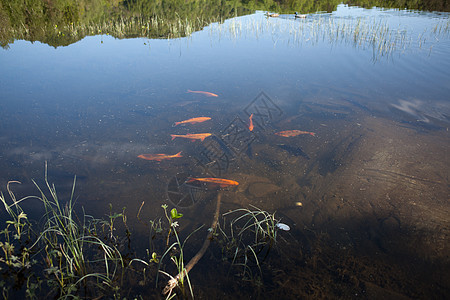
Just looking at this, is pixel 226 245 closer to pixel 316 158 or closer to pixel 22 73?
pixel 316 158

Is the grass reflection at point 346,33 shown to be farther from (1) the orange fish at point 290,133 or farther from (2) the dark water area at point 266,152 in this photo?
(1) the orange fish at point 290,133

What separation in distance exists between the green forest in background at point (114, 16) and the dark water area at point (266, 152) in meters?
2.72

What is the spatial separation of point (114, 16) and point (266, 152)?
1497 cm

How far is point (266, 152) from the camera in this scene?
4883 mm

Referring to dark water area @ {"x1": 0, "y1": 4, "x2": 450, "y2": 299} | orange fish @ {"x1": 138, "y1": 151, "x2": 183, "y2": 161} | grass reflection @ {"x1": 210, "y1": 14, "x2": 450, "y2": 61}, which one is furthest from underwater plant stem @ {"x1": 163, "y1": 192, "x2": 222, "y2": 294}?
grass reflection @ {"x1": 210, "y1": 14, "x2": 450, "y2": 61}

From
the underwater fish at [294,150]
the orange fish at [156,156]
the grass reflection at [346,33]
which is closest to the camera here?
the orange fish at [156,156]

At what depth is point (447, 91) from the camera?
7152 mm

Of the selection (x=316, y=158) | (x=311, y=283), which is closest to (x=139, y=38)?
(x=316, y=158)

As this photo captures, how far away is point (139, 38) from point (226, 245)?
37.3ft

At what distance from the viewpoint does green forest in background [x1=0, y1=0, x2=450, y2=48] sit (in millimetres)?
12291

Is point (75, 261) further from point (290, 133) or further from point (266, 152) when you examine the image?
point (290, 133)

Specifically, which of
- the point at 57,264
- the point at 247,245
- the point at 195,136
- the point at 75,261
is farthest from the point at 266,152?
the point at 57,264

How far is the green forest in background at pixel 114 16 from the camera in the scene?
40.3 ft

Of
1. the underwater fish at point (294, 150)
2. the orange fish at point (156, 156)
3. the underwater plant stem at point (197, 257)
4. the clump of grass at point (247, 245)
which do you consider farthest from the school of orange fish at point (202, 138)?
the clump of grass at point (247, 245)
